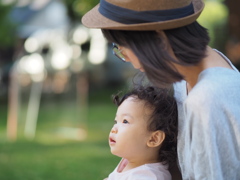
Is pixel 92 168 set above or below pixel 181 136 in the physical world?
below

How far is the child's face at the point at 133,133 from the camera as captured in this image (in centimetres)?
279

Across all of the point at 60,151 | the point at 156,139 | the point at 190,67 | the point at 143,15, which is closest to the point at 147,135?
the point at 156,139

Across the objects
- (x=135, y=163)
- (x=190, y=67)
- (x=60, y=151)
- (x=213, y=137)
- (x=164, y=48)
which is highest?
(x=164, y=48)

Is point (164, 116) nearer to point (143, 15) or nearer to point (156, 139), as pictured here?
point (156, 139)

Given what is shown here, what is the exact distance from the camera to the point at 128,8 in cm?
239

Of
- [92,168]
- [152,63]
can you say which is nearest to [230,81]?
[152,63]

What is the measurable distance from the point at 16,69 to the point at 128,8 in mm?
10716

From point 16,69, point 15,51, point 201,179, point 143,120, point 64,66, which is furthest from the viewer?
point 15,51

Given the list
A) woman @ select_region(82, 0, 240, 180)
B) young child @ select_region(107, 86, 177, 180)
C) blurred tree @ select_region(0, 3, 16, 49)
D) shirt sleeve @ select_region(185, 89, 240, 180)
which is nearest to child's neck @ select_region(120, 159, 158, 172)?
young child @ select_region(107, 86, 177, 180)

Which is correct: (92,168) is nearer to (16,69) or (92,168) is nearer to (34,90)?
(16,69)

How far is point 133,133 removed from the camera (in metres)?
2.79

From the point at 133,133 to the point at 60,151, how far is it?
292 inches

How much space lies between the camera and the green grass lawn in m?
7.95

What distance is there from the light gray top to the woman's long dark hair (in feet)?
0.29
